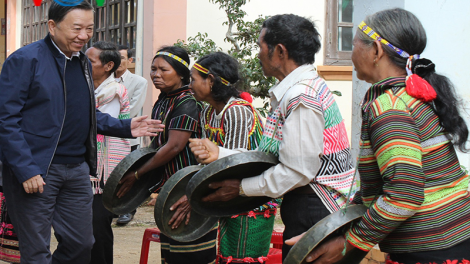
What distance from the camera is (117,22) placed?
916cm

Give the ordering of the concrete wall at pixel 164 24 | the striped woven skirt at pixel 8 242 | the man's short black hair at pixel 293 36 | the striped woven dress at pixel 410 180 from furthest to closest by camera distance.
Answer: the concrete wall at pixel 164 24 < the striped woven skirt at pixel 8 242 < the man's short black hair at pixel 293 36 < the striped woven dress at pixel 410 180

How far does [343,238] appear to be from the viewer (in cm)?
191

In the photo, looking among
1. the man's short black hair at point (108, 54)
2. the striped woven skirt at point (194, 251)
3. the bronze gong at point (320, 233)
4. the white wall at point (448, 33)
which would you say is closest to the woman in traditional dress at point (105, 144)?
the man's short black hair at point (108, 54)

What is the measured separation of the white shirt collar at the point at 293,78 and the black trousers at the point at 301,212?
453 mm

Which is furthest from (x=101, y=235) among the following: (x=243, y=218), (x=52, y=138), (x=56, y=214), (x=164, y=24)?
(x=164, y=24)

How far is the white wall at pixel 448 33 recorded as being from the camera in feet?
11.4

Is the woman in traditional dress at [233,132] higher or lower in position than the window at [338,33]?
lower

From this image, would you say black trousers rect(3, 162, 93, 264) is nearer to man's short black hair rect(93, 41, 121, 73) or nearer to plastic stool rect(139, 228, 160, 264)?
plastic stool rect(139, 228, 160, 264)

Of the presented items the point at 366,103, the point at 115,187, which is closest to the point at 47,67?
the point at 115,187

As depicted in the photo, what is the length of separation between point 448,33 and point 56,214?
2.74 meters

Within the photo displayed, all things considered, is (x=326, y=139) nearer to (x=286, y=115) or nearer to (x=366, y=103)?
(x=286, y=115)

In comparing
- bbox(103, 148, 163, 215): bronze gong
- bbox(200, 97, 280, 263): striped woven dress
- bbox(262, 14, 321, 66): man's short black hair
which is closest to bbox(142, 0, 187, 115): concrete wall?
bbox(103, 148, 163, 215): bronze gong

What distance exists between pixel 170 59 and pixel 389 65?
6.80ft

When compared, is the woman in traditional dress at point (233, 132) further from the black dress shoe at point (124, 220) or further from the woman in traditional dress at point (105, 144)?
Answer: the black dress shoe at point (124, 220)
